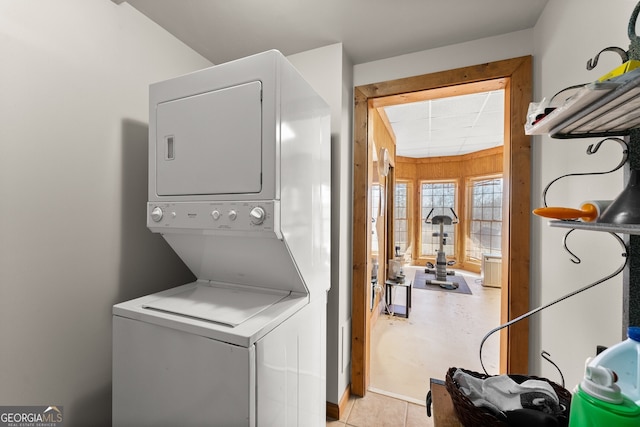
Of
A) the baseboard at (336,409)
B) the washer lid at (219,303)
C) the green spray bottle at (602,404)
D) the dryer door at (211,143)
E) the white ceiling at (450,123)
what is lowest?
the baseboard at (336,409)

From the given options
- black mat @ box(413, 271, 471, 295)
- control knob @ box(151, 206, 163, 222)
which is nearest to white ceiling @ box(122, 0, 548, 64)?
control knob @ box(151, 206, 163, 222)

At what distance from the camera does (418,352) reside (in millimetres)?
2953

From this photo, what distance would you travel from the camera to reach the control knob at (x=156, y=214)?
1395mm

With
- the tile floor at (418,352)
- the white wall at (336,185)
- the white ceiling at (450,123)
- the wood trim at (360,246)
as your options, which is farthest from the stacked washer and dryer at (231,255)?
the white ceiling at (450,123)

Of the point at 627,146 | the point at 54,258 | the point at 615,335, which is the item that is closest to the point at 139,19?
the point at 54,258

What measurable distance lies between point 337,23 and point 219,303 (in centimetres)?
189

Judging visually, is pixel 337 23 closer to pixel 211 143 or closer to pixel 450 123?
pixel 211 143

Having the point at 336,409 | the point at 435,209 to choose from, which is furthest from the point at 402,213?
the point at 336,409

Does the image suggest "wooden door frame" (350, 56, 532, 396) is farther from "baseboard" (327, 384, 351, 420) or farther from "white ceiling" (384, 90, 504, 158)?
"white ceiling" (384, 90, 504, 158)

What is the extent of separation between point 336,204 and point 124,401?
1.62 metres

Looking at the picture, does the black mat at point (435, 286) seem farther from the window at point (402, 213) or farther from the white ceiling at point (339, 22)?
the white ceiling at point (339, 22)

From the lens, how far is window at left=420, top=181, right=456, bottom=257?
23.7 ft

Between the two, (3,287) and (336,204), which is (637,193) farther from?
(3,287)

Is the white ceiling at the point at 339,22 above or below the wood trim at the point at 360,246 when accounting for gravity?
above
